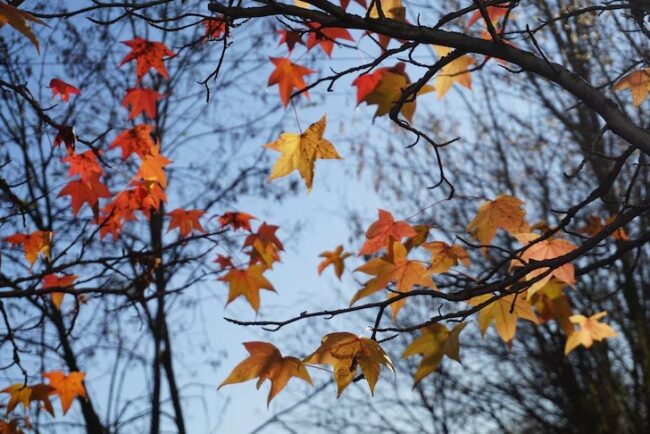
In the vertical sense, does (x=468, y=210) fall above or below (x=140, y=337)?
above

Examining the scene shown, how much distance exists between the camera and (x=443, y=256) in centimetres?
197

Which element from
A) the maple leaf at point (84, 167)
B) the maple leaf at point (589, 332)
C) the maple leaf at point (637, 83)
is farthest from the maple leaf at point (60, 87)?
the maple leaf at point (589, 332)

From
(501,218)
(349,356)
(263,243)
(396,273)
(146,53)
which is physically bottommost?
(349,356)

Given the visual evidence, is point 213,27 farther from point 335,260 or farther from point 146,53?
point 335,260

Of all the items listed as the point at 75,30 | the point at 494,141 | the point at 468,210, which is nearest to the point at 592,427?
the point at 468,210

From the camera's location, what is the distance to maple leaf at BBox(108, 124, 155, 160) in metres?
2.85

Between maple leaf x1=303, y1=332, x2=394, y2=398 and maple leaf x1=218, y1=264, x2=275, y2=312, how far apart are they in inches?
54.3

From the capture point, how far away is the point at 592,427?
5.79m

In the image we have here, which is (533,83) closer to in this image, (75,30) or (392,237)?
(75,30)

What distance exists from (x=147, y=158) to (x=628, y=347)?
462 cm

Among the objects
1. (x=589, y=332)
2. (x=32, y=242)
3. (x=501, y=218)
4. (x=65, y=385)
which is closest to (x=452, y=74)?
(x=501, y=218)

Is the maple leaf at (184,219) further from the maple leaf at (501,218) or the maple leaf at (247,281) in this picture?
the maple leaf at (501,218)

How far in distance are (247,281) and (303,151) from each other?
3.50 feet

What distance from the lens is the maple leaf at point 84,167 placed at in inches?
106
